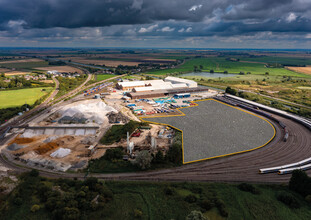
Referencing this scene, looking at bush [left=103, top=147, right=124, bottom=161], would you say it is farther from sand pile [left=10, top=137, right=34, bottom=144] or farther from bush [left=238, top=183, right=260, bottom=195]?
bush [left=238, top=183, right=260, bottom=195]

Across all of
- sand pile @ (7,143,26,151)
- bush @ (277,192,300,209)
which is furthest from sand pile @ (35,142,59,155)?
bush @ (277,192,300,209)

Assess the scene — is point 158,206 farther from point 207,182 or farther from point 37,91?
point 37,91

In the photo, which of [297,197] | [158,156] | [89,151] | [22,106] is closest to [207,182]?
[158,156]

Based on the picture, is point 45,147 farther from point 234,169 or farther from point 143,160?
point 234,169

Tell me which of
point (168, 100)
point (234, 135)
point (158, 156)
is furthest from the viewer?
point (168, 100)

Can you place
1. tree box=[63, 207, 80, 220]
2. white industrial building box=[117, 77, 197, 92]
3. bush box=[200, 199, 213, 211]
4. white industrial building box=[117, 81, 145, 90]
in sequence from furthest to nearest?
1. white industrial building box=[117, 81, 145, 90]
2. white industrial building box=[117, 77, 197, 92]
3. bush box=[200, 199, 213, 211]
4. tree box=[63, 207, 80, 220]

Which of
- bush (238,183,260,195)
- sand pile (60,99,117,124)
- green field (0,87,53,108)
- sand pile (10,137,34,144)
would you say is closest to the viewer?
bush (238,183,260,195)
